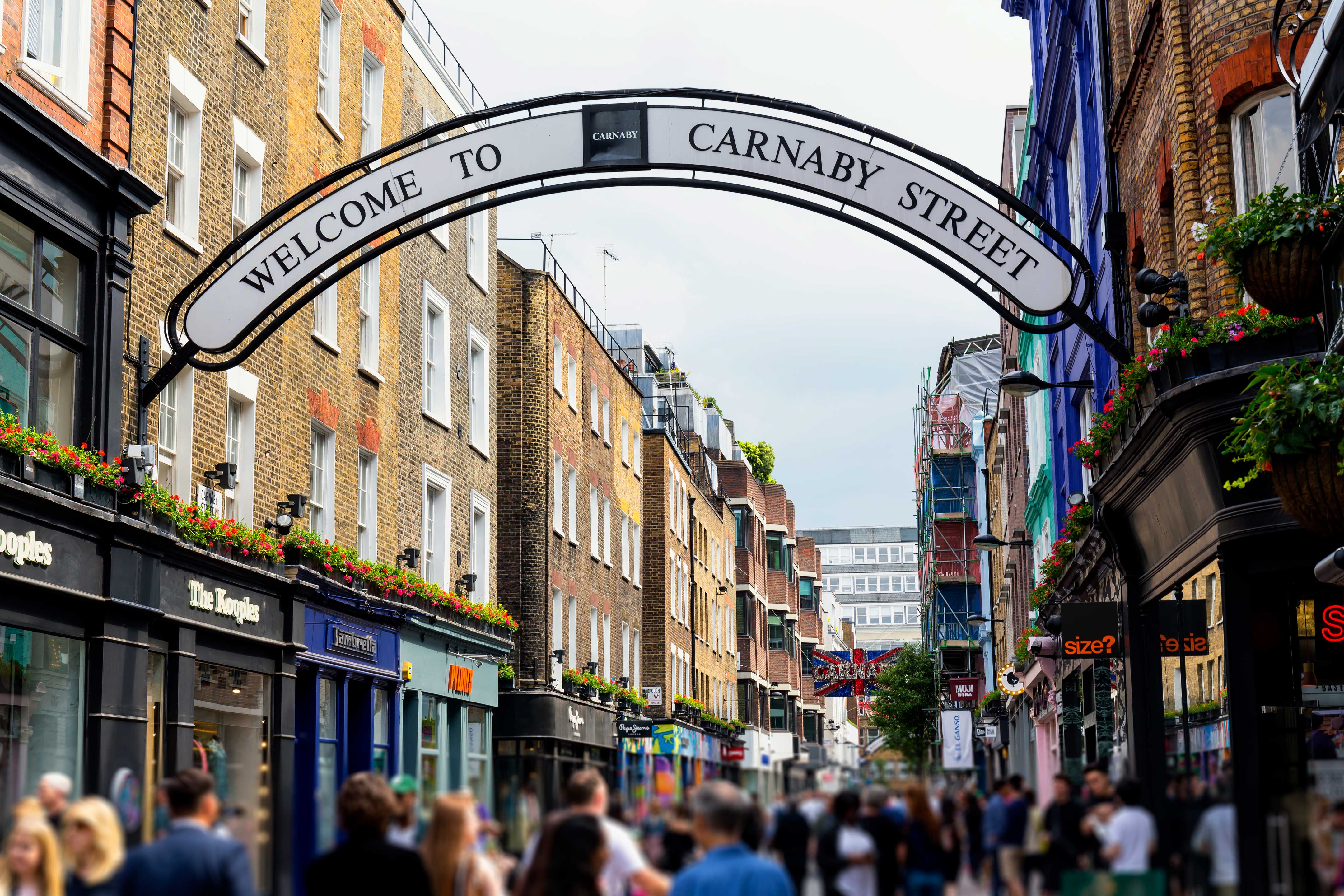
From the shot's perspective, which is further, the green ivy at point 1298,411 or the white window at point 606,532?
the white window at point 606,532

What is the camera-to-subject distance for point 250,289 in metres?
14.9

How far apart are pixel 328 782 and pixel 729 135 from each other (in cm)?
874

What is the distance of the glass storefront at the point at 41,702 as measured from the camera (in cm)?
1364

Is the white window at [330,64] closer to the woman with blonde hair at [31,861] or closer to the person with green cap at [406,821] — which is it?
the person with green cap at [406,821]

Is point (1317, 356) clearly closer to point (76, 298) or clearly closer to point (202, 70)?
point (76, 298)

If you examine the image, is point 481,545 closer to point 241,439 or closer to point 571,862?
point 241,439

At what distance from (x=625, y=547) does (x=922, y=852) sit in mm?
37662

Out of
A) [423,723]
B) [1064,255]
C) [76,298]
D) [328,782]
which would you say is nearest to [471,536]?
[423,723]

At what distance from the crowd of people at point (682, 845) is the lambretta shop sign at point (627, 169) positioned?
312 inches

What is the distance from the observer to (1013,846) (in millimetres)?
6195

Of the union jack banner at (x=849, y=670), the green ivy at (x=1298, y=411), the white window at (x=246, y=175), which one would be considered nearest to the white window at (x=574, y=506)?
the white window at (x=246, y=175)

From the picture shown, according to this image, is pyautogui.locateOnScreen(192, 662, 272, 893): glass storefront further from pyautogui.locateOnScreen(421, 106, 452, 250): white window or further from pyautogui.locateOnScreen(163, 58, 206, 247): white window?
pyautogui.locateOnScreen(421, 106, 452, 250): white window

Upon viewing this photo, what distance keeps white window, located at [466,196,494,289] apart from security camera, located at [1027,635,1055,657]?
12.2 m

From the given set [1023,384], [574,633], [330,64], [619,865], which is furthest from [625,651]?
[619,865]
